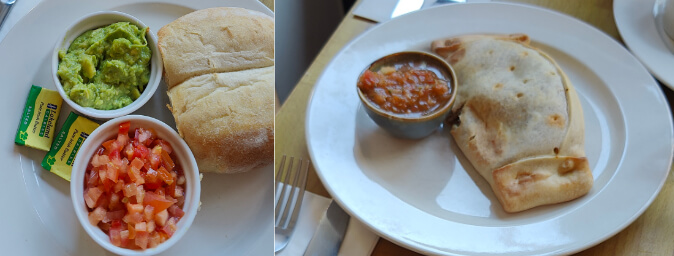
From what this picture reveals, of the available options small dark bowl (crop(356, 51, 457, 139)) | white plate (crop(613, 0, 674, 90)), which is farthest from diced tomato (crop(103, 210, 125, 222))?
white plate (crop(613, 0, 674, 90))

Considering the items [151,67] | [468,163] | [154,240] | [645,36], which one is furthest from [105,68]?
[645,36]

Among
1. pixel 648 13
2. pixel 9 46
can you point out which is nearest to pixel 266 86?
pixel 9 46

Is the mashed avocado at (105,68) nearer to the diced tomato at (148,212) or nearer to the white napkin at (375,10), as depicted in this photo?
the diced tomato at (148,212)

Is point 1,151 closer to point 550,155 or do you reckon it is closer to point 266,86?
point 266,86

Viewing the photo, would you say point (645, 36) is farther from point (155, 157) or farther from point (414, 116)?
point (155, 157)

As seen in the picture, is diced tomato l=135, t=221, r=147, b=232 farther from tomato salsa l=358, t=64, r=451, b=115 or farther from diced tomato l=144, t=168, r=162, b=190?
tomato salsa l=358, t=64, r=451, b=115

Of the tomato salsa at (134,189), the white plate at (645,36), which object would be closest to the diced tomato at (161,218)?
the tomato salsa at (134,189)

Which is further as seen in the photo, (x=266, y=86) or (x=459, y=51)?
(x=459, y=51)
